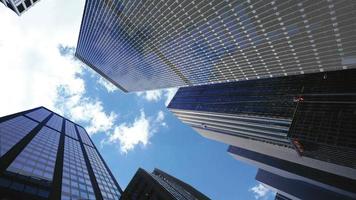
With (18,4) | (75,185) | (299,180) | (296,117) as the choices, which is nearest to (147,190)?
(75,185)

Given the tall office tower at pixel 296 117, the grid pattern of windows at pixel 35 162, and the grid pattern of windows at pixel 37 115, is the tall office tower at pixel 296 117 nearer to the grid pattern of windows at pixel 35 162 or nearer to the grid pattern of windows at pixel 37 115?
the grid pattern of windows at pixel 35 162

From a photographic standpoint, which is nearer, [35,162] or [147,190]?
[35,162]

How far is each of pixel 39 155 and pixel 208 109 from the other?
115m

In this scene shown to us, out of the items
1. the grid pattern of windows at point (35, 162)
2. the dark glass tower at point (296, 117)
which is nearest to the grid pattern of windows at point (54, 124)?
the grid pattern of windows at point (35, 162)

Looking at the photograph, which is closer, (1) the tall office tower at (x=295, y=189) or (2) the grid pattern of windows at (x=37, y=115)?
(2) the grid pattern of windows at (x=37, y=115)

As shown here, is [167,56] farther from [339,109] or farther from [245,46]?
[339,109]

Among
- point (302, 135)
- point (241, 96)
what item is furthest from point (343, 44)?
point (241, 96)

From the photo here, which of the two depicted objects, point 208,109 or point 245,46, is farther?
point 208,109

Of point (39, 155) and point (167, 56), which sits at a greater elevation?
point (167, 56)

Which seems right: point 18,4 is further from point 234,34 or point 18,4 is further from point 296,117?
point 296,117

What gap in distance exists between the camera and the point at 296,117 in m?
115

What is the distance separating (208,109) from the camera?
173500mm

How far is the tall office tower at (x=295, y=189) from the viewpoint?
160750 millimetres

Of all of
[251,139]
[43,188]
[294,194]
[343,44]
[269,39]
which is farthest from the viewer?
[294,194]
